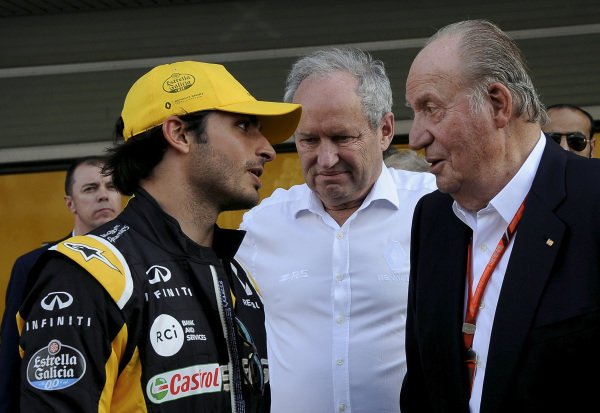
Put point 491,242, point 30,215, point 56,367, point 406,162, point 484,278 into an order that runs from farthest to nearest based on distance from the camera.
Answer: point 30,215
point 406,162
point 491,242
point 484,278
point 56,367

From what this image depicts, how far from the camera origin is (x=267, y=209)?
3.86 meters

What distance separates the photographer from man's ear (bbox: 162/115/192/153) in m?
2.64

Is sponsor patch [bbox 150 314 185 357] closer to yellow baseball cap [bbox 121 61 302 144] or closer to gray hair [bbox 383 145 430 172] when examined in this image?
yellow baseball cap [bbox 121 61 302 144]

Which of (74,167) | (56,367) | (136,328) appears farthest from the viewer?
(74,167)

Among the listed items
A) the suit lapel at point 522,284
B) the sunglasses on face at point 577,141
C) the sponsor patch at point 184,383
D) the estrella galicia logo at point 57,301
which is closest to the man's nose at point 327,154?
the suit lapel at point 522,284

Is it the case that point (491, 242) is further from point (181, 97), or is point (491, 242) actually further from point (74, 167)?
point (74, 167)

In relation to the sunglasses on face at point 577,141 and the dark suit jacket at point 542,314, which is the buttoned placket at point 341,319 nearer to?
the dark suit jacket at point 542,314

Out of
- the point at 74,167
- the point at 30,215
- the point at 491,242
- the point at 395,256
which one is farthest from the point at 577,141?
the point at 30,215

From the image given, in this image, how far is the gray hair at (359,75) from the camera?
3.65 metres

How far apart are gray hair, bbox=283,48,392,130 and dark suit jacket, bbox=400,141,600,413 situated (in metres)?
1.15

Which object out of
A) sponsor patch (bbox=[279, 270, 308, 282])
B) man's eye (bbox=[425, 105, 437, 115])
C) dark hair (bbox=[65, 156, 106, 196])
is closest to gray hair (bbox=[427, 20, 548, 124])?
man's eye (bbox=[425, 105, 437, 115])

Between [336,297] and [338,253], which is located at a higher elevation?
[338,253]

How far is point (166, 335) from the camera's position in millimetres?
2311

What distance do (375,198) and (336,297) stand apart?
0.46 meters
